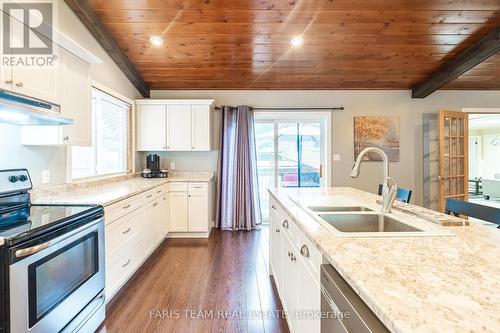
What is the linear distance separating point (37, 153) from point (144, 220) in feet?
3.79

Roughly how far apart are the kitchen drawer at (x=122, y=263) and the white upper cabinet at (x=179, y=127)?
71.5 inches

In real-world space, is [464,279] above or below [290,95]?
below

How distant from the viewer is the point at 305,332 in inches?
53.0

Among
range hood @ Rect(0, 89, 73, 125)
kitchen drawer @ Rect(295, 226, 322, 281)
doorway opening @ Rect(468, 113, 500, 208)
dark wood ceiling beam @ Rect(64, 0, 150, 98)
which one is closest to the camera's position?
kitchen drawer @ Rect(295, 226, 322, 281)

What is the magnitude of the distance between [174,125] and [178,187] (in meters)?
1.00

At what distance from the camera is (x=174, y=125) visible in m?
4.23

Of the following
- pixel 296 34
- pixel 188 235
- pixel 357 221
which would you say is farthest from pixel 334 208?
pixel 188 235

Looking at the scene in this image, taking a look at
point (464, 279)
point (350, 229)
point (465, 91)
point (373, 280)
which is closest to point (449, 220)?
point (350, 229)

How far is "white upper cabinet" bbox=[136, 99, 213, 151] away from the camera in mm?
4227

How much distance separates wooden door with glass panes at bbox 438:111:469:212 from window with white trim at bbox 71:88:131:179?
5.04 metres

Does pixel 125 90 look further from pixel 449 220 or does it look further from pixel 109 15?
pixel 449 220

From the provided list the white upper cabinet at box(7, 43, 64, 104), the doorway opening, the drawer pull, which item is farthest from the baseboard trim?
the doorway opening

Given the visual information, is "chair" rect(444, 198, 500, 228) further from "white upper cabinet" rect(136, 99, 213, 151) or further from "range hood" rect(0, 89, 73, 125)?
"white upper cabinet" rect(136, 99, 213, 151)

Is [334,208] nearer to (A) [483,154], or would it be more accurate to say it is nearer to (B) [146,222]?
(B) [146,222]
